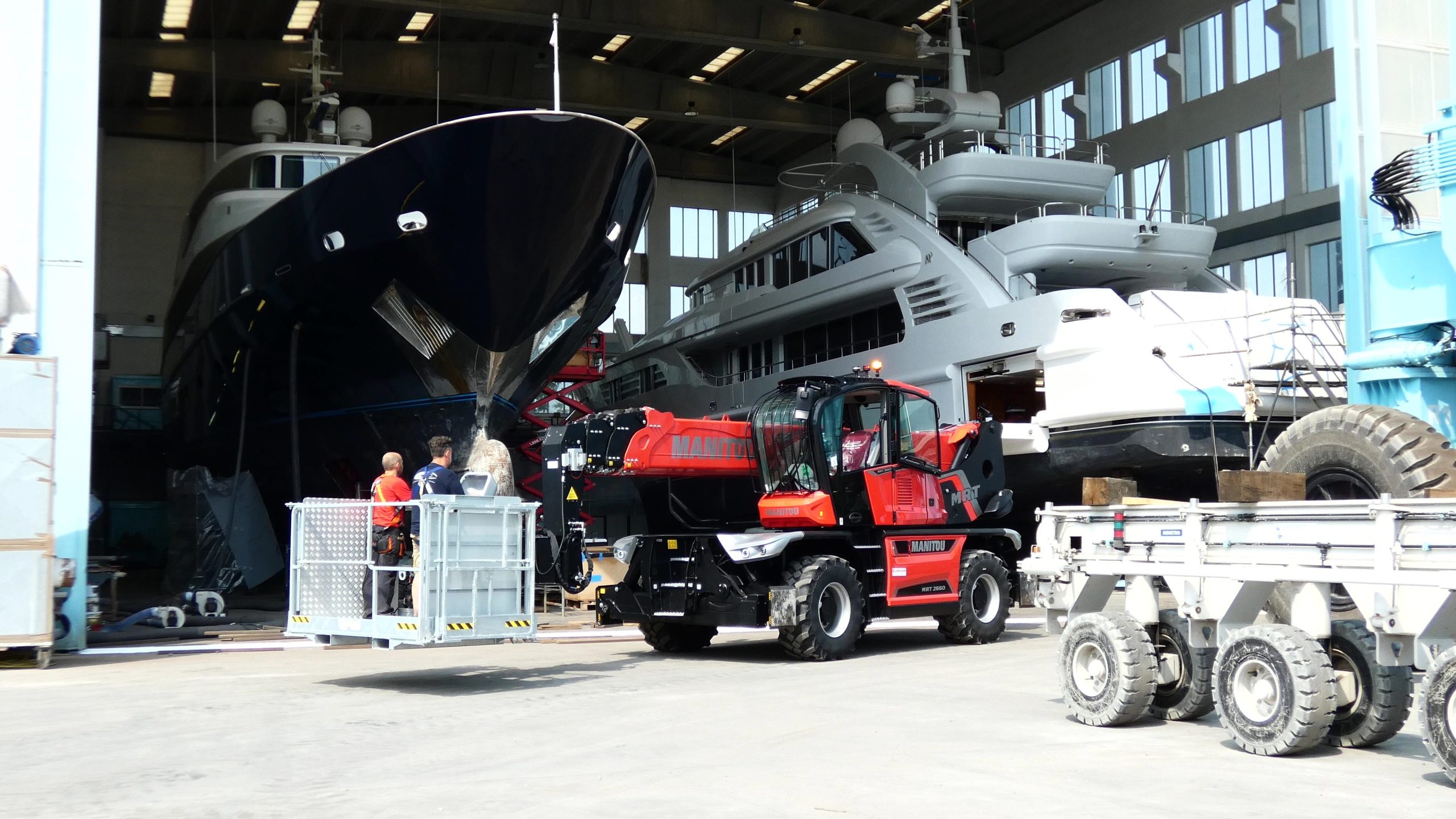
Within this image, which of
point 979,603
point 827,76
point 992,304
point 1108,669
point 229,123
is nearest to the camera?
point 1108,669

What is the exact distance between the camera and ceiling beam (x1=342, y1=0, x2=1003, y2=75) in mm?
24594

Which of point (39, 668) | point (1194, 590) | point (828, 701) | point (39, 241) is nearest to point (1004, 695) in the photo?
point (828, 701)

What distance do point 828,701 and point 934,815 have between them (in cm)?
343

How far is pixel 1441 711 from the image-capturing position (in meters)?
4.98

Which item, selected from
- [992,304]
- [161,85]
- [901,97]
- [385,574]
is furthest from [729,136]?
[385,574]

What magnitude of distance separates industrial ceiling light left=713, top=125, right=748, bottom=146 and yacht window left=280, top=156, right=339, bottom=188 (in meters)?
17.1

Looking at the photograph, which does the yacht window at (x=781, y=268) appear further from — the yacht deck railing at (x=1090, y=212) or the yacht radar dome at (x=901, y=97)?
the yacht deck railing at (x=1090, y=212)

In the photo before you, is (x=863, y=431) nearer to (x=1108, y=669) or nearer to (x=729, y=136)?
(x=1108, y=669)

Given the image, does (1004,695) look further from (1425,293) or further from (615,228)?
(615,228)

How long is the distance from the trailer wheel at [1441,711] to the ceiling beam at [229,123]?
2677 cm

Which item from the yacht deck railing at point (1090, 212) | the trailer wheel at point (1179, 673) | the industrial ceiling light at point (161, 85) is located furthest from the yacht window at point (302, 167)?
the trailer wheel at point (1179, 673)

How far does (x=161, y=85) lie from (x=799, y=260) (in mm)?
16534

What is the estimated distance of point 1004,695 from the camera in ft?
26.9

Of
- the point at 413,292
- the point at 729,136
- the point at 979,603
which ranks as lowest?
the point at 979,603
